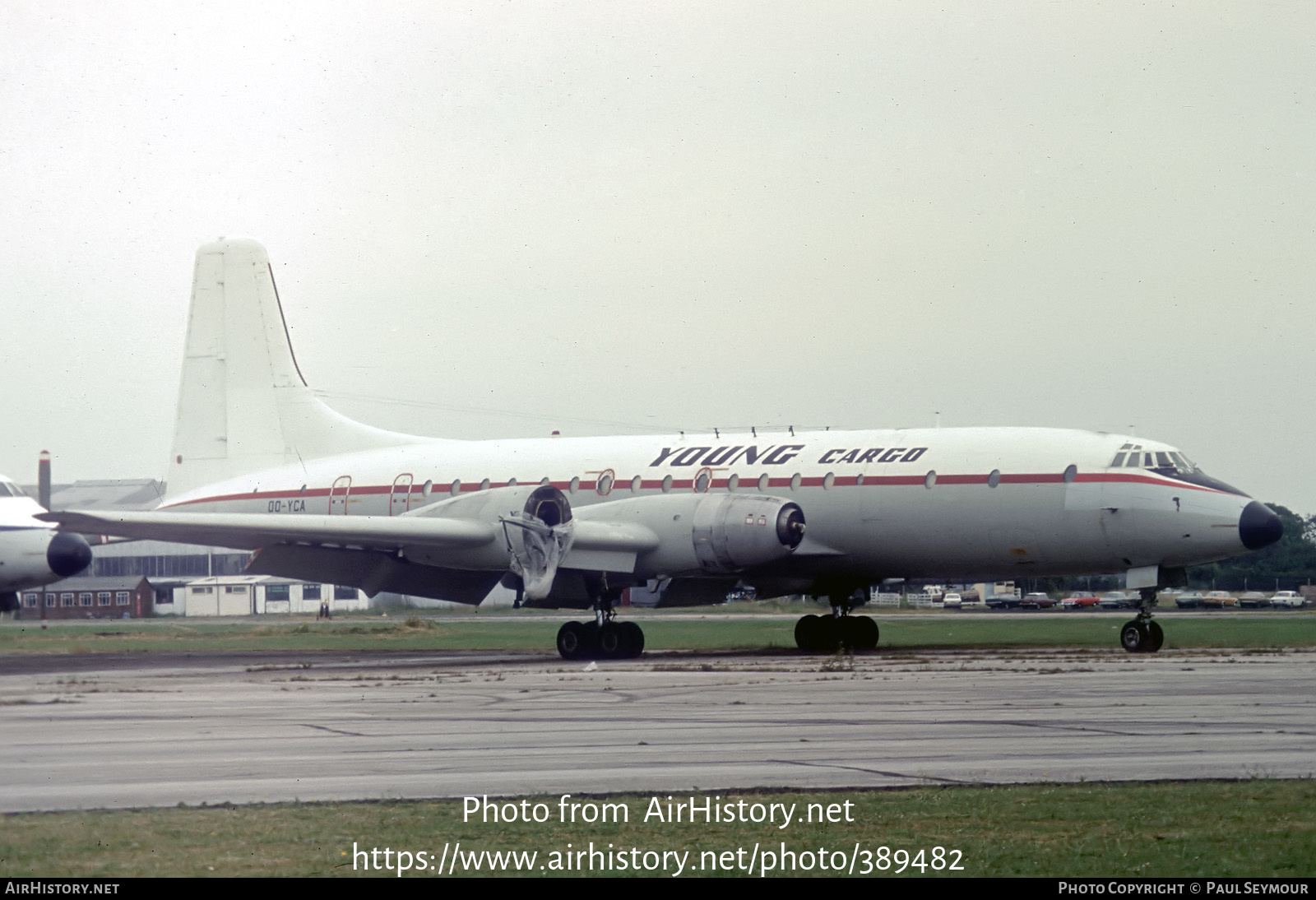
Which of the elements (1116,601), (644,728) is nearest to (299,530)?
(644,728)

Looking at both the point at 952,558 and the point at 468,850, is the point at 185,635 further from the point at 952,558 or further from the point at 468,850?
the point at 468,850

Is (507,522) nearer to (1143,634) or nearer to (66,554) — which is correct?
(66,554)

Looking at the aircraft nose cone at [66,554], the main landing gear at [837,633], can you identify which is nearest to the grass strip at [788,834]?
the aircraft nose cone at [66,554]

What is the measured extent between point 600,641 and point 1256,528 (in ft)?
38.3

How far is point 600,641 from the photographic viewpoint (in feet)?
95.0

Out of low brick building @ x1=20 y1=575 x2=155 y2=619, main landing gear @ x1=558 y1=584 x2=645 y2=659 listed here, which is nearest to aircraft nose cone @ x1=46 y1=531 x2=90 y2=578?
main landing gear @ x1=558 y1=584 x2=645 y2=659

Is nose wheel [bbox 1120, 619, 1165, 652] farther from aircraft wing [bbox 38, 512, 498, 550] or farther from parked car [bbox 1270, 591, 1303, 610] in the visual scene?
parked car [bbox 1270, 591, 1303, 610]

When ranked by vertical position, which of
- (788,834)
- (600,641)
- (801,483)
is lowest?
(600,641)

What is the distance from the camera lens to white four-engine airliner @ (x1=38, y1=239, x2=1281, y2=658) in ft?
90.6

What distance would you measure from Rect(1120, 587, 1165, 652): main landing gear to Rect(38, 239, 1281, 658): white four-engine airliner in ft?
0.10

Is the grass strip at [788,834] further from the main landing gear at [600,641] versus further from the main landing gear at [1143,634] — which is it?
the main landing gear at [600,641]

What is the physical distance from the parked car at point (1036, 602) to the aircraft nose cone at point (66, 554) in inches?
1953

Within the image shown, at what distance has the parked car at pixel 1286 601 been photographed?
68219 mm
